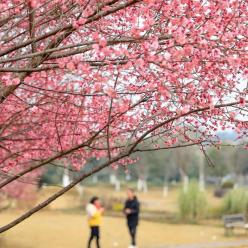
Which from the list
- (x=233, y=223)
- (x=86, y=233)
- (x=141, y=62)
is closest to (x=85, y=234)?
(x=86, y=233)

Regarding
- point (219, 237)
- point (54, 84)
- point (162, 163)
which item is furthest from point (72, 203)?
point (162, 163)

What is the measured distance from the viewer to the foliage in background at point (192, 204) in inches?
1124

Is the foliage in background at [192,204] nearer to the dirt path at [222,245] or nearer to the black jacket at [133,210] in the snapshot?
the dirt path at [222,245]

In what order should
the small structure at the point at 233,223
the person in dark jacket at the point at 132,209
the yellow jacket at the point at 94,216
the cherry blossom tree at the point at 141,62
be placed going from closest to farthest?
the cherry blossom tree at the point at 141,62 < the yellow jacket at the point at 94,216 < the person in dark jacket at the point at 132,209 < the small structure at the point at 233,223

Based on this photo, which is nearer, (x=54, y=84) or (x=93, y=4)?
(x=93, y=4)

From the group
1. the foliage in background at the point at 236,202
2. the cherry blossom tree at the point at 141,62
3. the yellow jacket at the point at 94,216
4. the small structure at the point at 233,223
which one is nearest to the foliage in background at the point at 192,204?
the foliage in background at the point at 236,202

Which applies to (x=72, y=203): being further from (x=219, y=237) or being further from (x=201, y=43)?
(x=201, y=43)

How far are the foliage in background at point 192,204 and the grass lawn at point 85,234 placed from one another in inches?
71.2

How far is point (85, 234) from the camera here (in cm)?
2262

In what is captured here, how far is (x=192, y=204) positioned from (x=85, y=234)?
773cm

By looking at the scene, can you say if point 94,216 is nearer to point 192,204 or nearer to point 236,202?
point 192,204

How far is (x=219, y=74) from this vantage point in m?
5.23

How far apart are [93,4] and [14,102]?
2.22 meters

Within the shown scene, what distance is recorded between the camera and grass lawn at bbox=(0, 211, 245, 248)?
19000 millimetres
